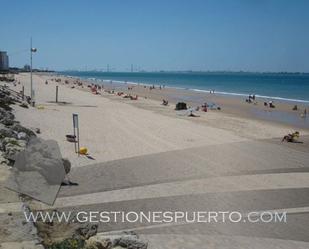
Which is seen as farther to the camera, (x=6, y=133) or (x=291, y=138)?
(x=291, y=138)

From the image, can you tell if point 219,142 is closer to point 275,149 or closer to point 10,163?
point 275,149

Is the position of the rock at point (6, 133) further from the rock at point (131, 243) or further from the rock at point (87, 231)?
the rock at point (131, 243)

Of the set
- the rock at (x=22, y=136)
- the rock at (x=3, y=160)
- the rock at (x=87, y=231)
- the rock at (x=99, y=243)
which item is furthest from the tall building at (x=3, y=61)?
the rock at (x=99, y=243)

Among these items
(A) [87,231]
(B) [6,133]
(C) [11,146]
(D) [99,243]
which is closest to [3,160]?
(C) [11,146]

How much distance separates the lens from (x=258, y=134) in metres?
22.5

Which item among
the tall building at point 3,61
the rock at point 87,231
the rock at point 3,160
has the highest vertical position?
the tall building at point 3,61

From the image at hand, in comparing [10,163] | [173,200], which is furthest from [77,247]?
[10,163]

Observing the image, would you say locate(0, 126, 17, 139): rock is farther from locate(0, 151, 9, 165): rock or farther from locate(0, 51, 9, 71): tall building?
locate(0, 51, 9, 71): tall building

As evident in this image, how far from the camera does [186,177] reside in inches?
498

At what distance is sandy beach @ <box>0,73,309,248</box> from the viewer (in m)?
8.56

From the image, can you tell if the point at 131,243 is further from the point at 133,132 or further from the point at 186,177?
the point at 133,132

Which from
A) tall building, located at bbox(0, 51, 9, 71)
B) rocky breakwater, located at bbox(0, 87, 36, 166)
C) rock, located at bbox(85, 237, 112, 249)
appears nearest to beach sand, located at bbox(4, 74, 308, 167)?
rocky breakwater, located at bbox(0, 87, 36, 166)

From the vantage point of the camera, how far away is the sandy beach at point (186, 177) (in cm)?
856

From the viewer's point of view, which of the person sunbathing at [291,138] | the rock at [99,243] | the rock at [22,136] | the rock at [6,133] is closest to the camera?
the rock at [99,243]
